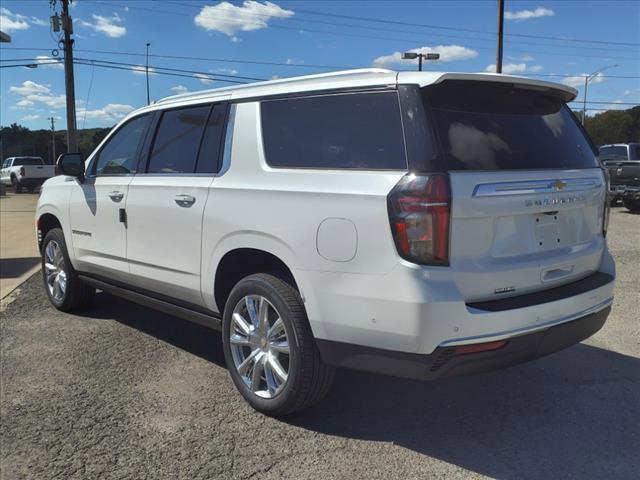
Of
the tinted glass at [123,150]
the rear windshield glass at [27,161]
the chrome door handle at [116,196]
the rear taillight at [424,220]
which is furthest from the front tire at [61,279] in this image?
the rear windshield glass at [27,161]

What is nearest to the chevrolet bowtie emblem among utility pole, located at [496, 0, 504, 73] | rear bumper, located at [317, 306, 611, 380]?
rear bumper, located at [317, 306, 611, 380]

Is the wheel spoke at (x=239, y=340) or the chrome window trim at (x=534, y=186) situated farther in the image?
the wheel spoke at (x=239, y=340)

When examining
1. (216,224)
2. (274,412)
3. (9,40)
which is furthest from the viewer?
(9,40)

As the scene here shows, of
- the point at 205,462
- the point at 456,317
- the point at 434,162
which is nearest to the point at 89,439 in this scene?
the point at 205,462

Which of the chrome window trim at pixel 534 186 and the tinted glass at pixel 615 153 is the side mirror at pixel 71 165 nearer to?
the chrome window trim at pixel 534 186

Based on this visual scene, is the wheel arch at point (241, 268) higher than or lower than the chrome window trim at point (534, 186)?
lower

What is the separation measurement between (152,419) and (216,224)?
1246 millimetres

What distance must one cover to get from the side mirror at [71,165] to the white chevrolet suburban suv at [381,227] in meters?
1.36

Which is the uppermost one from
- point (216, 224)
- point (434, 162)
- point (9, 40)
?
point (9, 40)

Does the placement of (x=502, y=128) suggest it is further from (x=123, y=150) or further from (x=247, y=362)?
(x=123, y=150)

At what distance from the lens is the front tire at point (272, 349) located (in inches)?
124

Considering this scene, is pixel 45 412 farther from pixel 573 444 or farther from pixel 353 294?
pixel 573 444

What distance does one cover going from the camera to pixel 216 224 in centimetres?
363

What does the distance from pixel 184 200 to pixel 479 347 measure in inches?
86.4
